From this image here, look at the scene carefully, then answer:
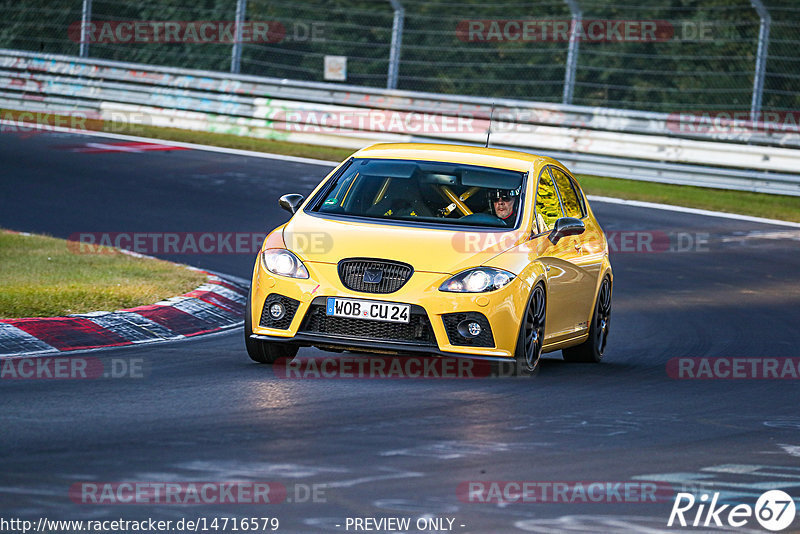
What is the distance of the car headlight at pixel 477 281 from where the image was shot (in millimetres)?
9000

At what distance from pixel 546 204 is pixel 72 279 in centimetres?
411

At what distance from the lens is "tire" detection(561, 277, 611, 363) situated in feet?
35.8

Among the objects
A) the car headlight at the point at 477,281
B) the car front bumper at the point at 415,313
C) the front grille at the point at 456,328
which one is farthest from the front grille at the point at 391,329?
the car headlight at the point at 477,281

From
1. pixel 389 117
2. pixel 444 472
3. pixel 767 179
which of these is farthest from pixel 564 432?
pixel 389 117

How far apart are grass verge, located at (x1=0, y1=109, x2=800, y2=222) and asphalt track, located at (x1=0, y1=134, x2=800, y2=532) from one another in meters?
7.90

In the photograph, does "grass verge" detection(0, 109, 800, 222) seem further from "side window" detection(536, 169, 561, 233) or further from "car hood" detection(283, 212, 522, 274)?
"car hood" detection(283, 212, 522, 274)

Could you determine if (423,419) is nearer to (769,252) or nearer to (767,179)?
(769,252)

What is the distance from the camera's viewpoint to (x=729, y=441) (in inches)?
304

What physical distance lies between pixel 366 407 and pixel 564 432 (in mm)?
1119

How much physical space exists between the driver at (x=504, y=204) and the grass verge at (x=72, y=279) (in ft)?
9.39

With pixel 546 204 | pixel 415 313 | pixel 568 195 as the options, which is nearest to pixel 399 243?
pixel 415 313

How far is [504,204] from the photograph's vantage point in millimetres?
10094

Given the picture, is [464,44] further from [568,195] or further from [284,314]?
[284,314]

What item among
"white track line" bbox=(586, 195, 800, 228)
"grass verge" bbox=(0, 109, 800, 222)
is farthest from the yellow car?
"grass verge" bbox=(0, 109, 800, 222)
